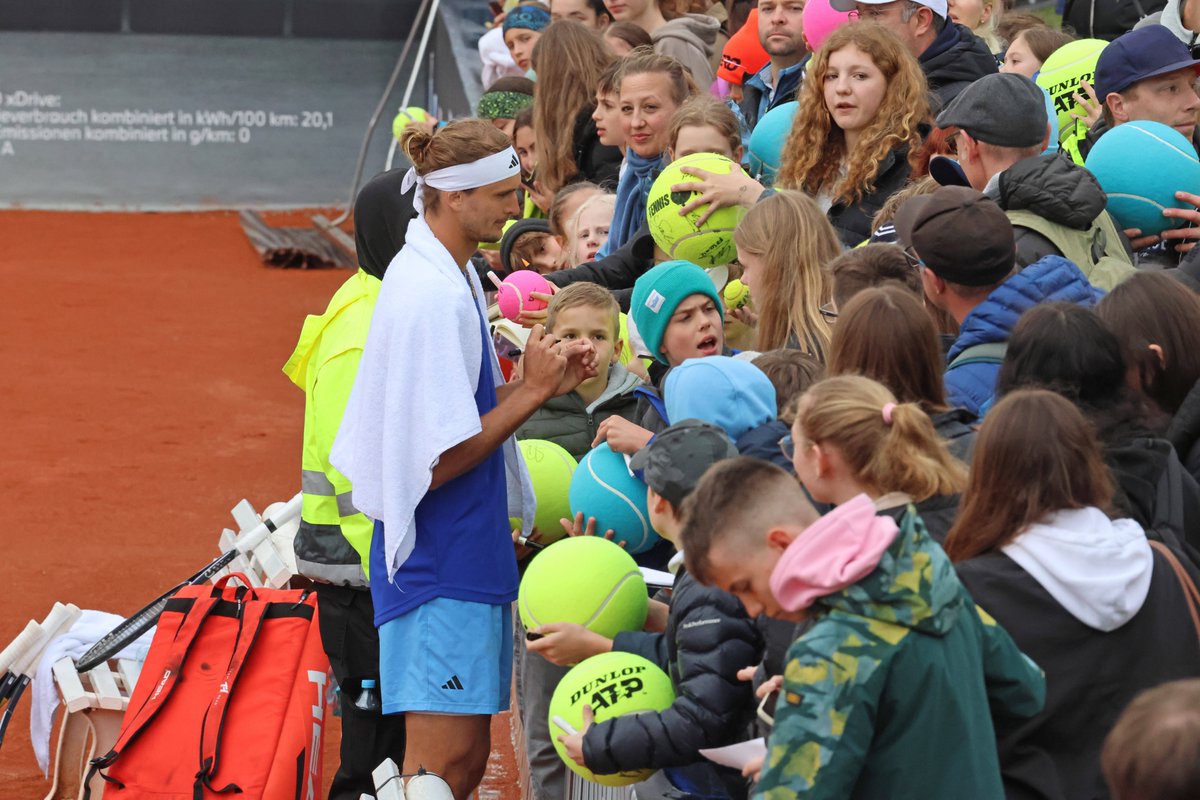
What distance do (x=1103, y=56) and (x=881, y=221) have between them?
1069mm

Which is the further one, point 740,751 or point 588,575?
point 588,575

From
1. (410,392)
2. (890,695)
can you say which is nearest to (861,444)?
(890,695)

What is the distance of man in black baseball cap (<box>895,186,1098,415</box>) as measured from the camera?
13.0ft

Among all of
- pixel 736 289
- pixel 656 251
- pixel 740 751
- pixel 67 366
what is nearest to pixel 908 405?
pixel 740 751

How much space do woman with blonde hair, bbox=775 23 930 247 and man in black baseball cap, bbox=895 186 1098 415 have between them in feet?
4.51

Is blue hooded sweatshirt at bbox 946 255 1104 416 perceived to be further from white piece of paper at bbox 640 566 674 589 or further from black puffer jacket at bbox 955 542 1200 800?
black puffer jacket at bbox 955 542 1200 800

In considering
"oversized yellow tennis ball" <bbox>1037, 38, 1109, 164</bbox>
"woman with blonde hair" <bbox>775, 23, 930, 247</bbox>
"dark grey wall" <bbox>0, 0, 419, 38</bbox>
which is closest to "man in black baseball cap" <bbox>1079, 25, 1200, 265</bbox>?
"woman with blonde hair" <bbox>775, 23, 930, 247</bbox>

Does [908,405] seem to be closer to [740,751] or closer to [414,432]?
[740,751]

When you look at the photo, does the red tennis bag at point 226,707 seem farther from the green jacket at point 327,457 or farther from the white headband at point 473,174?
the white headband at point 473,174

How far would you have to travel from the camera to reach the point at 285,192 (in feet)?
74.6

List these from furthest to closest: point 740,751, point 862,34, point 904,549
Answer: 1. point 862,34
2. point 740,751
3. point 904,549

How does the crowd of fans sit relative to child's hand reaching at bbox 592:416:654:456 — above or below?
above

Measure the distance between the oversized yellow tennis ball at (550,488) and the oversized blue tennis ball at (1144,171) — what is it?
6.65ft

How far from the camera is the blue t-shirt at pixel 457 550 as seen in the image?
399 cm
